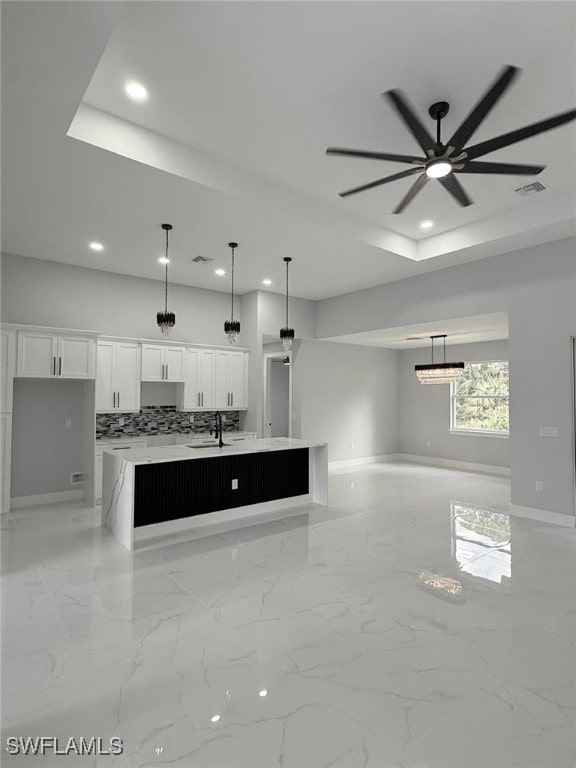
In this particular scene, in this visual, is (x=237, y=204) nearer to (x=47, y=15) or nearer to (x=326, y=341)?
(x=47, y=15)

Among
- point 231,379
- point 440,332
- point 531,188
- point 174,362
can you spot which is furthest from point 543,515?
point 174,362

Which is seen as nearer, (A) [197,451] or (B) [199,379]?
(A) [197,451]

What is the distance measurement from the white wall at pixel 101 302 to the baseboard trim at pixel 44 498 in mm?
2312

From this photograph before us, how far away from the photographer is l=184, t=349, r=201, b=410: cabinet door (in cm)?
694

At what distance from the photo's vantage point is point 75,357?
5.75 m

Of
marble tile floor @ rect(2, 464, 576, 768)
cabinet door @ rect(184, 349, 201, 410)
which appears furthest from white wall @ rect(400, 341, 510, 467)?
cabinet door @ rect(184, 349, 201, 410)

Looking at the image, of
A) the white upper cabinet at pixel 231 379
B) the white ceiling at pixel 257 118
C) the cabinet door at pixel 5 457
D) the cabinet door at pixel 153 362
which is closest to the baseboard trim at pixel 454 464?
the white upper cabinet at pixel 231 379

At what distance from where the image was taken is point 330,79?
290 centimetres

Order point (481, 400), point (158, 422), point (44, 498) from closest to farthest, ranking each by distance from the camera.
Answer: point (44, 498)
point (158, 422)
point (481, 400)

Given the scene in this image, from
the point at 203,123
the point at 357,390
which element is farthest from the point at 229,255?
the point at 357,390

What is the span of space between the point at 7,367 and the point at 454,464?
818 centimetres

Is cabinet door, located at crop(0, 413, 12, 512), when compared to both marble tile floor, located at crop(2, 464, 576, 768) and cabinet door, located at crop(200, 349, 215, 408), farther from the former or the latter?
cabinet door, located at crop(200, 349, 215, 408)

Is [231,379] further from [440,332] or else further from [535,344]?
[535,344]

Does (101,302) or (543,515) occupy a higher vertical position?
(101,302)
